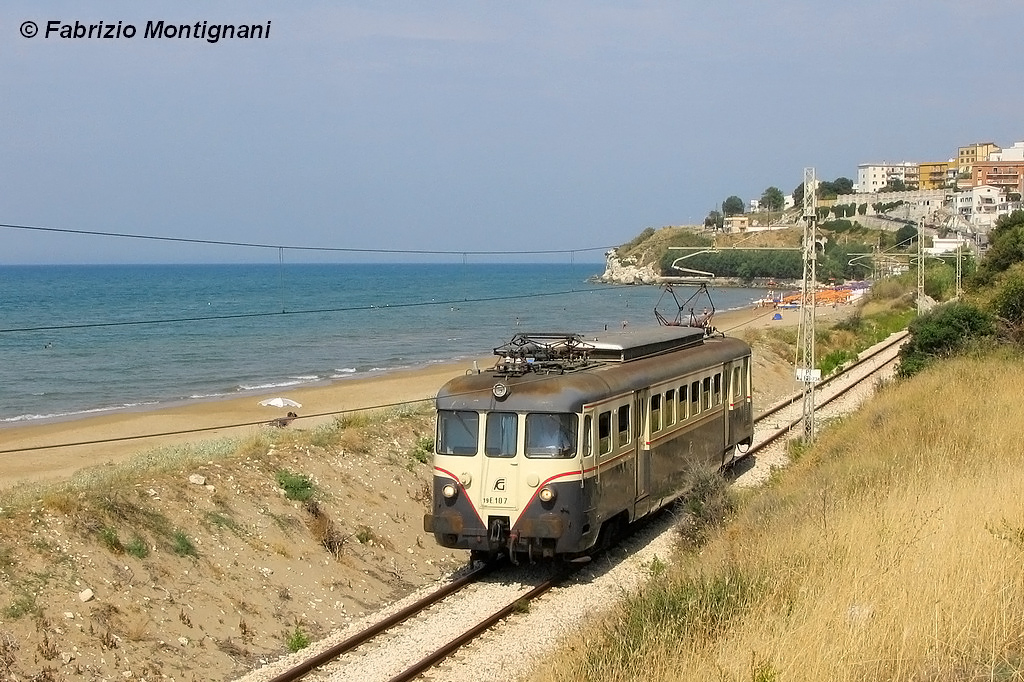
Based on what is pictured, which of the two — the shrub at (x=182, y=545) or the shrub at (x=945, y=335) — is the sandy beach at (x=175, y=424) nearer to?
the shrub at (x=182, y=545)

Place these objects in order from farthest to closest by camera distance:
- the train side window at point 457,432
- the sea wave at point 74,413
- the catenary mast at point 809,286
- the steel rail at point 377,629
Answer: the sea wave at point 74,413, the catenary mast at point 809,286, the train side window at point 457,432, the steel rail at point 377,629

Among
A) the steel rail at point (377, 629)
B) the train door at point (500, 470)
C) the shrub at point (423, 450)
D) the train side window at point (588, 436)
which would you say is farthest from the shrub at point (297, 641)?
the shrub at point (423, 450)

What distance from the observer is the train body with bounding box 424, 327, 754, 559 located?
45.8 feet

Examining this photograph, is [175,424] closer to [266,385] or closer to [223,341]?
[266,385]

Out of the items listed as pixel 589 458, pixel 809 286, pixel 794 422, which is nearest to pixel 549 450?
pixel 589 458

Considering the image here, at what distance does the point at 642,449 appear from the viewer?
1606 cm

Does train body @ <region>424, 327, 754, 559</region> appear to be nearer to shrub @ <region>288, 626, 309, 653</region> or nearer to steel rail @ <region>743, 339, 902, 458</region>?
shrub @ <region>288, 626, 309, 653</region>

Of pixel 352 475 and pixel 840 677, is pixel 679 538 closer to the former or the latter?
pixel 352 475

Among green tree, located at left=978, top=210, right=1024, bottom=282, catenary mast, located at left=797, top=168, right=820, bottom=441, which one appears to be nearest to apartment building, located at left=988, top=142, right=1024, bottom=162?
green tree, located at left=978, top=210, right=1024, bottom=282

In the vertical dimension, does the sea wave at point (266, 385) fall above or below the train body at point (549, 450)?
below

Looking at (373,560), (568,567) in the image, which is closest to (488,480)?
(568,567)

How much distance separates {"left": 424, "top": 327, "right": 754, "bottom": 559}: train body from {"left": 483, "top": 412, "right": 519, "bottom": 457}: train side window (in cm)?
1

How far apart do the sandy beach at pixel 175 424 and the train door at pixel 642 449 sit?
784 cm

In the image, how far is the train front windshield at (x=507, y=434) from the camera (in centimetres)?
1398
